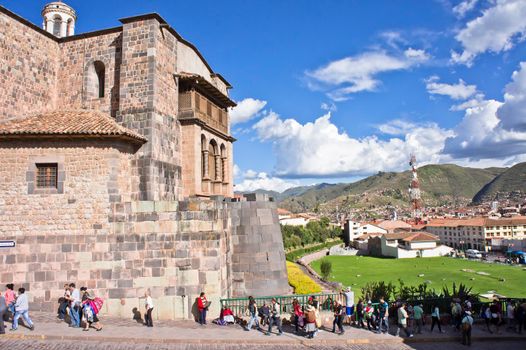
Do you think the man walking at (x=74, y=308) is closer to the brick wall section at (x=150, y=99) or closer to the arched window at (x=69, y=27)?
the brick wall section at (x=150, y=99)

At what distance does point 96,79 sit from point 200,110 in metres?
5.29

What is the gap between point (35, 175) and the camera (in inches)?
606

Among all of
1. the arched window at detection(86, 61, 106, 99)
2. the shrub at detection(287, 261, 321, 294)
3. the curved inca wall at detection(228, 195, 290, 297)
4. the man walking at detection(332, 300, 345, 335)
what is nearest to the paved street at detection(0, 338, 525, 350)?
the man walking at detection(332, 300, 345, 335)

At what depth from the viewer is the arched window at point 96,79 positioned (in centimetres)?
1953

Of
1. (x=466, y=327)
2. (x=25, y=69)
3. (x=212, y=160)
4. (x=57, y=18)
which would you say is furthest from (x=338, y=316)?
(x=57, y=18)

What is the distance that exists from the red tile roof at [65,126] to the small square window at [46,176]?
1.27 m

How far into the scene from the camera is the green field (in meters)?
51.0

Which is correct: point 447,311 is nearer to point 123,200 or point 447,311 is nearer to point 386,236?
point 123,200

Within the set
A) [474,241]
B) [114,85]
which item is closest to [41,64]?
[114,85]

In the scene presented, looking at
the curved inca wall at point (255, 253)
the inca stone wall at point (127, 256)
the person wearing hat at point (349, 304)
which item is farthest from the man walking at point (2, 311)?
the person wearing hat at point (349, 304)

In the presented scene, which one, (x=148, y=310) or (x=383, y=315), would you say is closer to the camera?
(x=148, y=310)

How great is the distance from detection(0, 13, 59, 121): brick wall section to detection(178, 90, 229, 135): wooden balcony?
21.2ft

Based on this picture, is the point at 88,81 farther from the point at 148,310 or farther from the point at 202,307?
the point at 202,307

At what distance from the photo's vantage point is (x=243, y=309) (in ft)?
51.2
